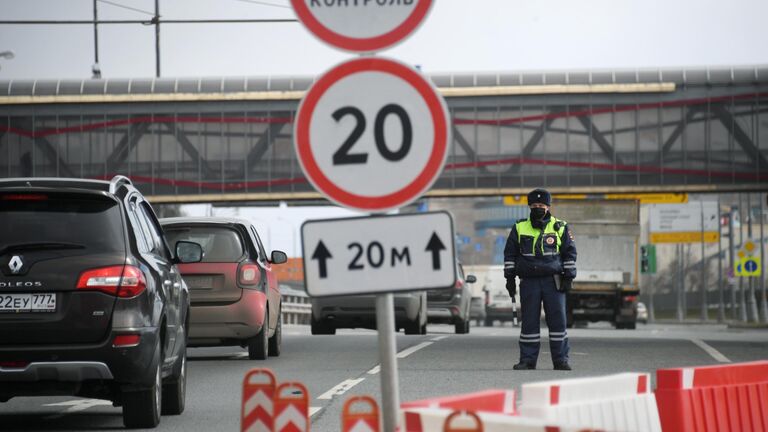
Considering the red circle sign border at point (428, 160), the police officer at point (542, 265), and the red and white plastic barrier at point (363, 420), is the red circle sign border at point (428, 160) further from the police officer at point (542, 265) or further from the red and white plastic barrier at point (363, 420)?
the police officer at point (542, 265)

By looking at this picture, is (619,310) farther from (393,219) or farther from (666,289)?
(666,289)

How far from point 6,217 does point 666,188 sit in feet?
124

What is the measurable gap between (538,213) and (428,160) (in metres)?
9.24

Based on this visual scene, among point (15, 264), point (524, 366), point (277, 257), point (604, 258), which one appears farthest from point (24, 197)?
point (604, 258)

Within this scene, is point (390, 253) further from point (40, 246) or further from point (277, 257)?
point (277, 257)

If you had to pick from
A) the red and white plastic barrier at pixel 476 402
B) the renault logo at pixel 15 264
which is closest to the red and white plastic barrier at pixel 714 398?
the red and white plastic barrier at pixel 476 402

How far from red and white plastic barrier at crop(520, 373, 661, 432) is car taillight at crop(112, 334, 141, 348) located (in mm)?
3579

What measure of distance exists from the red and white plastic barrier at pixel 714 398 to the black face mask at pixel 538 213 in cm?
706

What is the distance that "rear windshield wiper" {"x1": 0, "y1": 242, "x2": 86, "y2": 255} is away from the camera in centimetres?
1008

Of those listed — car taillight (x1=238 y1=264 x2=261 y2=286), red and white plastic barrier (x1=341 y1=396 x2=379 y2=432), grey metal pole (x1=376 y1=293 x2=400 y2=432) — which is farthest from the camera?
car taillight (x1=238 y1=264 x2=261 y2=286)

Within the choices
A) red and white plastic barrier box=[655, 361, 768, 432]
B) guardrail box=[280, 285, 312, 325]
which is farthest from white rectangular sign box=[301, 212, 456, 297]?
guardrail box=[280, 285, 312, 325]

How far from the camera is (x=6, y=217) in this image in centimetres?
1021

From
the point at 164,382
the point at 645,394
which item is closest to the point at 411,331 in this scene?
the point at 164,382

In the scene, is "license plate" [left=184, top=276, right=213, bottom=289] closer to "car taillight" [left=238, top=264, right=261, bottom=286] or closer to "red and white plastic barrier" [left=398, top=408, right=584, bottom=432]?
"car taillight" [left=238, top=264, right=261, bottom=286]
